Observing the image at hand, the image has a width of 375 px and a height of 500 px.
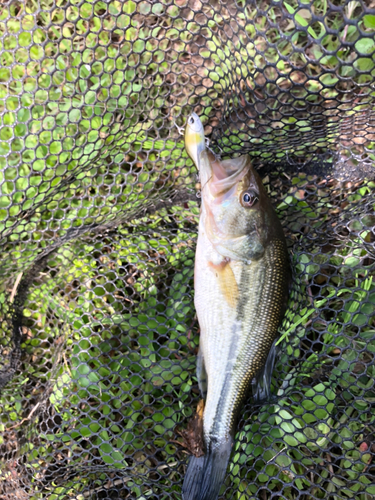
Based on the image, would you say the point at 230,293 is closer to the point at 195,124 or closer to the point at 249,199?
the point at 249,199

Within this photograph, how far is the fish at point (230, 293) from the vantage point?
80.8 inches

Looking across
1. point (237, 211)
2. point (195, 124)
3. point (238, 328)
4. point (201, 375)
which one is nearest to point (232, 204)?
point (237, 211)

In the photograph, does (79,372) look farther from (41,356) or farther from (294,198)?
(294,198)

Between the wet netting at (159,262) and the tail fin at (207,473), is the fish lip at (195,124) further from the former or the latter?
the tail fin at (207,473)

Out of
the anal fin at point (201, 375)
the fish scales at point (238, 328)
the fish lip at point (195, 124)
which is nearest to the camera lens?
the fish lip at point (195, 124)

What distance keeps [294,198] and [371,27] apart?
3.37 feet

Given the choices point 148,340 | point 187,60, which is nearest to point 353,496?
point 148,340

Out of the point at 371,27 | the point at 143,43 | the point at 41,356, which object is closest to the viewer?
the point at 371,27

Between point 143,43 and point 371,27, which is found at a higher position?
point 143,43

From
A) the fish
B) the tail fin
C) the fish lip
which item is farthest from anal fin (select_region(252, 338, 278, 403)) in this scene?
the fish lip

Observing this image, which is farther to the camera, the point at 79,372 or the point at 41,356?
the point at 41,356

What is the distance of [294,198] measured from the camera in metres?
2.41

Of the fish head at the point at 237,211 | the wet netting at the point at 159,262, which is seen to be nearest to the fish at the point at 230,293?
the fish head at the point at 237,211

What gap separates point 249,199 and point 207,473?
1.59 metres
